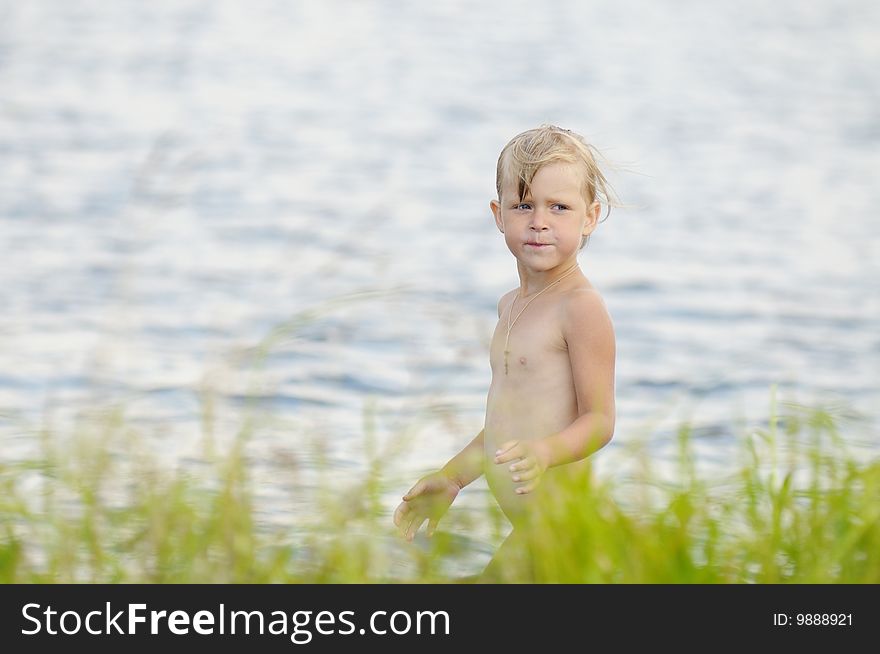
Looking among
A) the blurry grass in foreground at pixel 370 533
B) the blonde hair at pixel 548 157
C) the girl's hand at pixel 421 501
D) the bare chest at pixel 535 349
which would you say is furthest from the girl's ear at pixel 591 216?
the girl's hand at pixel 421 501

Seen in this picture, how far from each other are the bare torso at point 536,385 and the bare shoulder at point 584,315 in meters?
0.01

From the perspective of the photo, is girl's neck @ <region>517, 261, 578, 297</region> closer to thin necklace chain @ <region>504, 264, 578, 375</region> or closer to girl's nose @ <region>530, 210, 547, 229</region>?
thin necklace chain @ <region>504, 264, 578, 375</region>

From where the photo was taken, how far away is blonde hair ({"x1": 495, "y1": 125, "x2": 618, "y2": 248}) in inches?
130

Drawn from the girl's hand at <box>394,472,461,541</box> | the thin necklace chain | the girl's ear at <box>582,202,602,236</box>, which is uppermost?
the girl's ear at <box>582,202,602,236</box>

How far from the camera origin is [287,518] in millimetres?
4098

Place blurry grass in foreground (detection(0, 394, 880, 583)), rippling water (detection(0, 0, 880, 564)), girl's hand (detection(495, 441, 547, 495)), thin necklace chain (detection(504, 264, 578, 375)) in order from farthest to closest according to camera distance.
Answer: rippling water (detection(0, 0, 880, 564))
thin necklace chain (detection(504, 264, 578, 375))
girl's hand (detection(495, 441, 547, 495))
blurry grass in foreground (detection(0, 394, 880, 583))

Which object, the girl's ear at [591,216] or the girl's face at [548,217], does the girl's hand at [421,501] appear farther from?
the girl's ear at [591,216]

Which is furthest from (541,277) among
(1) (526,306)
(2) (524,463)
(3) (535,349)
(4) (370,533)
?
(4) (370,533)

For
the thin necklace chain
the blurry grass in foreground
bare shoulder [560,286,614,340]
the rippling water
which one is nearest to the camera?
the blurry grass in foreground

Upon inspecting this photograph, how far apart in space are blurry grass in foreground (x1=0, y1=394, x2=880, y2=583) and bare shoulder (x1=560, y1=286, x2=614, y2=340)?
32 centimetres

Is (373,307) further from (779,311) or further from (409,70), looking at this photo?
(409,70)

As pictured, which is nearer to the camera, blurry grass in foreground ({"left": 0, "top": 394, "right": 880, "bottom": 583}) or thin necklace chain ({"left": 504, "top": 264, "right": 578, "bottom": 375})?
blurry grass in foreground ({"left": 0, "top": 394, "right": 880, "bottom": 583})

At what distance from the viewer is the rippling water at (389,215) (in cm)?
507

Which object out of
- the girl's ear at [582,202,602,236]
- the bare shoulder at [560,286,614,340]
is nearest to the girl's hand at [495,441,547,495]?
the bare shoulder at [560,286,614,340]
